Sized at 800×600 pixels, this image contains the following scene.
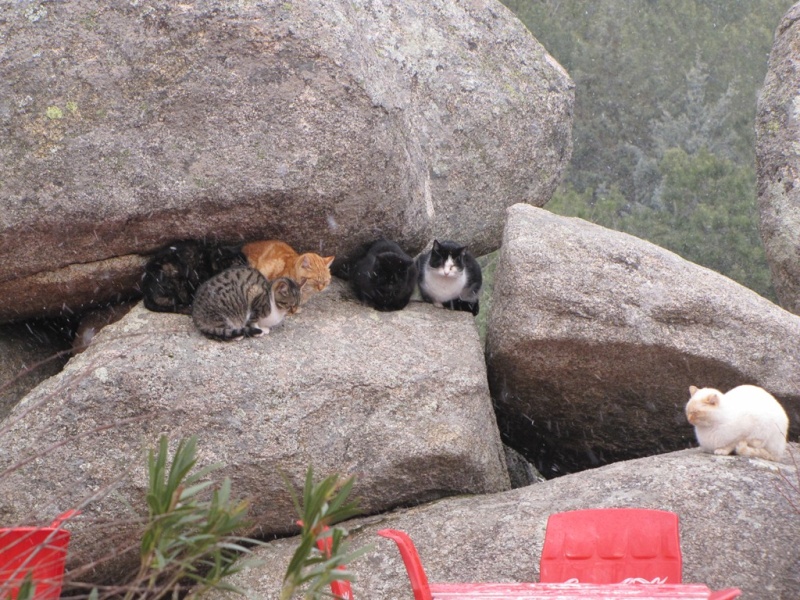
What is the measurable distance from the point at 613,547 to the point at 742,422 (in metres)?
1.47

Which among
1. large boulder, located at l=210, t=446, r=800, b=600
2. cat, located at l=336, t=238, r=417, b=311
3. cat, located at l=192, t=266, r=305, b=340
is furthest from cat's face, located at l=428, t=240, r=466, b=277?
large boulder, located at l=210, t=446, r=800, b=600

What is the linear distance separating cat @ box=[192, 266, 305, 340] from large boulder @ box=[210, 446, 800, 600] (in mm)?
1145

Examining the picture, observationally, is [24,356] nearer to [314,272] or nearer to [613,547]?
[314,272]

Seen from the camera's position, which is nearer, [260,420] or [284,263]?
[260,420]

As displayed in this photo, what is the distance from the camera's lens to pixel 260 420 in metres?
4.96

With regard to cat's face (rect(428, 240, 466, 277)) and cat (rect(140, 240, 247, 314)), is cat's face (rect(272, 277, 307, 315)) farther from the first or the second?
cat's face (rect(428, 240, 466, 277))

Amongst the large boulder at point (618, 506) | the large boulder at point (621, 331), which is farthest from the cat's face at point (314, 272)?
the large boulder at point (618, 506)

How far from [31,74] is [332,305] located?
6.77 ft

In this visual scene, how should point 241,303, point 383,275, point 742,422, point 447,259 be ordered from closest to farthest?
point 742,422 < point 241,303 < point 383,275 < point 447,259

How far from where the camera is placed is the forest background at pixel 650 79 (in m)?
19.4

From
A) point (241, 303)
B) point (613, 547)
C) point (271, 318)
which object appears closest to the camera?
point (613, 547)

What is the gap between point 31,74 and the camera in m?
5.01

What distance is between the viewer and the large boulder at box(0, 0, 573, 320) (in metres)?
5.03

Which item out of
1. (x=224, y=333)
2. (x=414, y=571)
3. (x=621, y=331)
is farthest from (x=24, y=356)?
(x=414, y=571)
